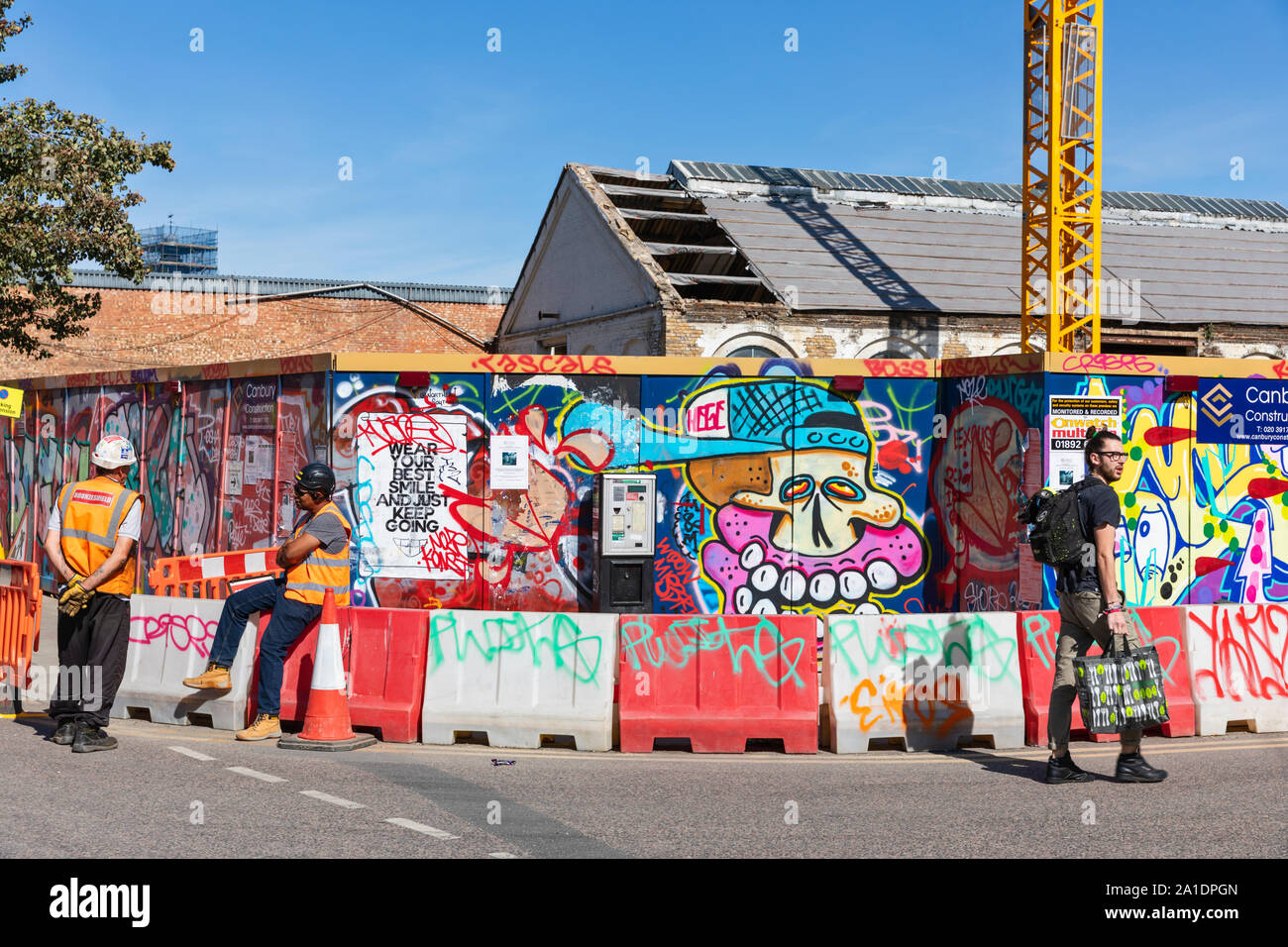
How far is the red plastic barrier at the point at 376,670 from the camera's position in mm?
8547

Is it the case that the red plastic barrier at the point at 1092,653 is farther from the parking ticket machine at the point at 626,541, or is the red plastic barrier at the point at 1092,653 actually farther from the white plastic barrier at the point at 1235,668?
the parking ticket machine at the point at 626,541

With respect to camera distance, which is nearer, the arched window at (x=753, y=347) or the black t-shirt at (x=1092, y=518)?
the black t-shirt at (x=1092, y=518)

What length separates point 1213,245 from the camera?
27.7m

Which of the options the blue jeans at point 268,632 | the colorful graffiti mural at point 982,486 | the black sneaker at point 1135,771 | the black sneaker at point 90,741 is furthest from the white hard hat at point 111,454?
the colorful graffiti mural at point 982,486

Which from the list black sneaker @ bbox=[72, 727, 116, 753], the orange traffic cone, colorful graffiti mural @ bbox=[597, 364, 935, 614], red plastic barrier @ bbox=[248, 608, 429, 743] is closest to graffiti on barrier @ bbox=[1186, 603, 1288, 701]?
colorful graffiti mural @ bbox=[597, 364, 935, 614]

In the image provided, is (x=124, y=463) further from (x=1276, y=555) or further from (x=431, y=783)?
(x=1276, y=555)

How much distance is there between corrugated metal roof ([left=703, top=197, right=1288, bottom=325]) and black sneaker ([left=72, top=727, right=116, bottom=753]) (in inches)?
606

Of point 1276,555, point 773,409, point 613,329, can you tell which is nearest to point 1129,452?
point 1276,555

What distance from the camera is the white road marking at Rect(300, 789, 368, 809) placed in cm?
656

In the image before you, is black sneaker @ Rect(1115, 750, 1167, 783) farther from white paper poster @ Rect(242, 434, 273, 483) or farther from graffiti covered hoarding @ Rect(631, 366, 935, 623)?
white paper poster @ Rect(242, 434, 273, 483)

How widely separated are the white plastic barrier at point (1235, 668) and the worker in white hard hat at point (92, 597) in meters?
7.68

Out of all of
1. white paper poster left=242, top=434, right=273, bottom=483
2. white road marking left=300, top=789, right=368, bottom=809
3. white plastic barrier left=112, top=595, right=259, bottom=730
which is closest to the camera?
white road marking left=300, top=789, right=368, bottom=809

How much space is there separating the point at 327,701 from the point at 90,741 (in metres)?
1.54

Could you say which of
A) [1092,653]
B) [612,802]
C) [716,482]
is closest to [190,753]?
[612,802]
